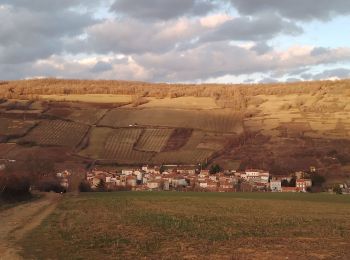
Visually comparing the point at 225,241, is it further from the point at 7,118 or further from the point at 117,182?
the point at 7,118

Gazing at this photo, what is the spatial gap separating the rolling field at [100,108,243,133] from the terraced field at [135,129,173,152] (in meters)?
4.51

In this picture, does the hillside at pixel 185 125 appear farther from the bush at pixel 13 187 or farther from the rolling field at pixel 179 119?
the bush at pixel 13 187

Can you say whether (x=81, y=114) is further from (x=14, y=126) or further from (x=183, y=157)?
(x=183, y=157)

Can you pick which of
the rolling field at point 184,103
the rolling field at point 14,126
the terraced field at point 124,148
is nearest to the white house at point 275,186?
the terraced field at point 124,148

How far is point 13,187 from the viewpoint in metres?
58.6

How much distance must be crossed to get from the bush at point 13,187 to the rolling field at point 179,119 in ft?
265

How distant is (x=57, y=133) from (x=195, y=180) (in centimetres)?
4199

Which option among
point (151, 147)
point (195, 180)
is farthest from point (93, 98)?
point (195, 180)

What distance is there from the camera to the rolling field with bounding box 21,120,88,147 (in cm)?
13050

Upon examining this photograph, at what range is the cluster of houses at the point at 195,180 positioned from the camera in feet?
362

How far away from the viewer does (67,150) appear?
125750 millimetres

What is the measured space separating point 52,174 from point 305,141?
5894cm

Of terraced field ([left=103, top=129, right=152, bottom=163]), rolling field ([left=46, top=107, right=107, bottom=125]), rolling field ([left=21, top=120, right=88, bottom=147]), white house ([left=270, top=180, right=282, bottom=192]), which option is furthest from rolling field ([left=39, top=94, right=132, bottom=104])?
white house ([left=270, top=180, right=282, bottom=192])

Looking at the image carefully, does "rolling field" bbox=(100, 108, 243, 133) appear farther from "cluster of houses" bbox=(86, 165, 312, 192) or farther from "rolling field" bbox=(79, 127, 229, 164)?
"cluster of houses" bbox=(86, 165, 312, 192)
